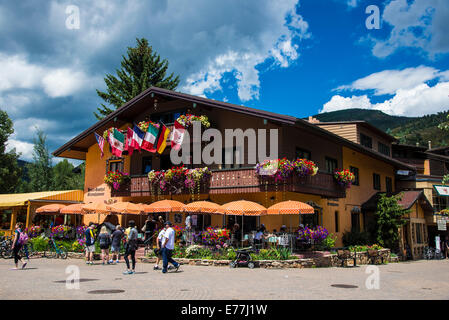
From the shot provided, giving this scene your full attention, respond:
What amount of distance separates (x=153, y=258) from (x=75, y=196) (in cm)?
1331

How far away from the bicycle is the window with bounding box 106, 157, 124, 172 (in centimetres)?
746

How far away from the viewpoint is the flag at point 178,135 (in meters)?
23.5

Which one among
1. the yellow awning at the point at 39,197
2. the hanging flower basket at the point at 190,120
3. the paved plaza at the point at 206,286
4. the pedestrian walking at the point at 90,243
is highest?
the hanging flower basket at the point at 190,120

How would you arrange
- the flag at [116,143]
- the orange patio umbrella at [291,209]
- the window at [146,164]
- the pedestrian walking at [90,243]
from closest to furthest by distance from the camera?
the pedestrian walking at [90,243], the orange patio umbrella at [291,209], the flag at [116,143], the window at [146,164]

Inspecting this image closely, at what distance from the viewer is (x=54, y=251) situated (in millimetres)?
22844

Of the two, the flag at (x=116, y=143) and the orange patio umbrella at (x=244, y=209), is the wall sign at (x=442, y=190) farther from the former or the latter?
the flag at (x=116, y=143)

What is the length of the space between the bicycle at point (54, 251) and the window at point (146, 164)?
23.6 ft

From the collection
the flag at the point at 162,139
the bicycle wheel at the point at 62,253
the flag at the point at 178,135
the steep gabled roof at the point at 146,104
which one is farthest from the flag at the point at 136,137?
the bicycle wheel at the point at 62,253

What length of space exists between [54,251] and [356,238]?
57.3 ft

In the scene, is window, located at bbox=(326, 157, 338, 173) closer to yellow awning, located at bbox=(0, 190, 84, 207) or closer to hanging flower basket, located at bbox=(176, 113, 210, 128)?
hanging flower basket, located at bbox=(176, 113, 210, 128)

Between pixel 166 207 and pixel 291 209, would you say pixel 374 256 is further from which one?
pixel 166 207

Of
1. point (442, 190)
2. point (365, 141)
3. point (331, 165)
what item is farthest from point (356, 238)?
point (442, 190)

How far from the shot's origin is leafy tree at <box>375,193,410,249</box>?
26.4 m

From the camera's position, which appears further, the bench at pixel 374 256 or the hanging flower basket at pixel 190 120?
the hanging flower basket at pixel 190 120
